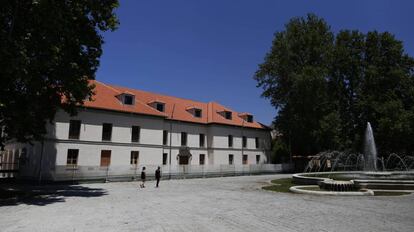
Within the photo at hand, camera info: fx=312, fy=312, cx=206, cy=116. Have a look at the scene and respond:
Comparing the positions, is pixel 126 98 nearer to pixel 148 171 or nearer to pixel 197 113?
pixel 148 171

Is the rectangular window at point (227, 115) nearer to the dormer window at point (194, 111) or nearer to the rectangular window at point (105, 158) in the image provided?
the dormer window at point (194, 111)

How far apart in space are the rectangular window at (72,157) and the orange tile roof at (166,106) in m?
4.67

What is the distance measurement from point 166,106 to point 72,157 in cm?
1561

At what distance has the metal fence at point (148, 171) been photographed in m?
26.2

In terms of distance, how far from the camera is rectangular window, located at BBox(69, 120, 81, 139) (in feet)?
101

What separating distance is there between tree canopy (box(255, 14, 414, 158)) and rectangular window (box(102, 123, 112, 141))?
24367 mm

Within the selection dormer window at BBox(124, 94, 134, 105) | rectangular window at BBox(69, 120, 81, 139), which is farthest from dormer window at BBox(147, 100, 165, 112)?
rectangular window at BBox(69, 120, 81, 139)

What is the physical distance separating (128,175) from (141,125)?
24.3 feet

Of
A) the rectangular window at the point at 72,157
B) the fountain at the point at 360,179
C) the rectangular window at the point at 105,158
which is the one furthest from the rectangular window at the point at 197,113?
the fountain at the point at 360,179

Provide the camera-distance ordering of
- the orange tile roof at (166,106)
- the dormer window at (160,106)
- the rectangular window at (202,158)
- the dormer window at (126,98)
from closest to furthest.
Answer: the orange tile roof at (166,106), the dormer window at (126,98), the dormer window at (160,106), the rectangular window at (202,158)

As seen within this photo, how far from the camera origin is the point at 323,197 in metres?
15.7

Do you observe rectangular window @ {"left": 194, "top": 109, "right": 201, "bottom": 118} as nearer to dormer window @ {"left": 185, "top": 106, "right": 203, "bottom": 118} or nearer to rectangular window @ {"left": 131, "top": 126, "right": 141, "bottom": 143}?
dormer window @ {"left": 185, "top": 106, "right": 203, "bottom": 118}

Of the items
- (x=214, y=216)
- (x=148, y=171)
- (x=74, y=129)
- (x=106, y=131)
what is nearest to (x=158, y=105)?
(x=106, y=131)

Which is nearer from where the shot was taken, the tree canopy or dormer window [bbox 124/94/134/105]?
dormer window [bbox 124/94/134/105]
